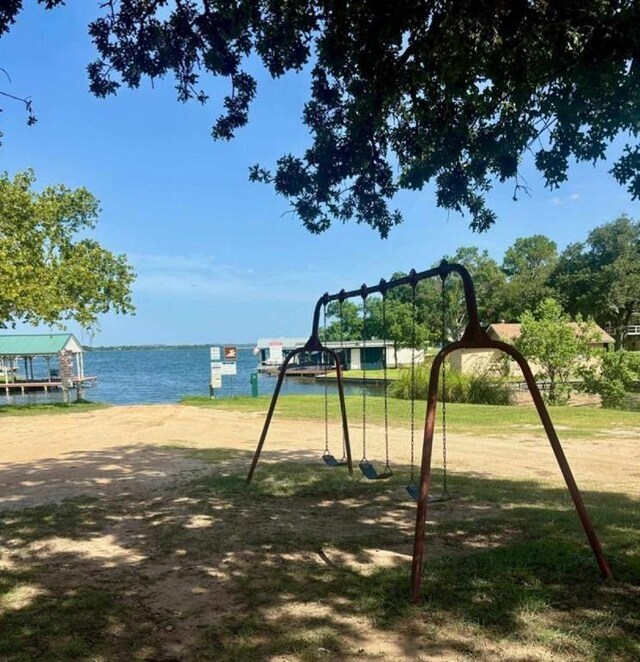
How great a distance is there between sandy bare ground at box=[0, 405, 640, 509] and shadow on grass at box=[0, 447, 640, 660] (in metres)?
1.00

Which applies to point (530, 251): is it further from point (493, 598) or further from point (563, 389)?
point (493, 598)

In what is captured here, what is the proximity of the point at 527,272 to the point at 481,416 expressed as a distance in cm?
5157

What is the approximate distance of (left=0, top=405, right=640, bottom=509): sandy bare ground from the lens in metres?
7.08

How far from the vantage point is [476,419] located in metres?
14.2

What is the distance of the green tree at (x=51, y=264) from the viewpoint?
1662 centimetres

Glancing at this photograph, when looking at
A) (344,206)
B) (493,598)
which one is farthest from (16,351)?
(493,598)

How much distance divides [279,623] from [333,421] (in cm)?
1112

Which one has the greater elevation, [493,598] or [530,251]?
[530,251]

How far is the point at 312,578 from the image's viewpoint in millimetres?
3812

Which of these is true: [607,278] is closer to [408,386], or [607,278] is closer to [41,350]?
[408,386]

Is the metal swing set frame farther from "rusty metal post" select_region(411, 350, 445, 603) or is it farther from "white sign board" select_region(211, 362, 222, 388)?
"white sign board" select_region(211, 362, 222, 388)

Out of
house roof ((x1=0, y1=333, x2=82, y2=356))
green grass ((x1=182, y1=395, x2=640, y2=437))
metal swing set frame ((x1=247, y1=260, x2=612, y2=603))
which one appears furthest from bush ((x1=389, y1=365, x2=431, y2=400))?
house roof ((x1=0, y1=333, x2=82, y2=356))

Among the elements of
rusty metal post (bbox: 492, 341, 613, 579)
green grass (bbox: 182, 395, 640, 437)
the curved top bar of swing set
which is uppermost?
the curved top bar of swing set

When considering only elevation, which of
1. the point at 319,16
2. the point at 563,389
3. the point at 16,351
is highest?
the point at 319,16
